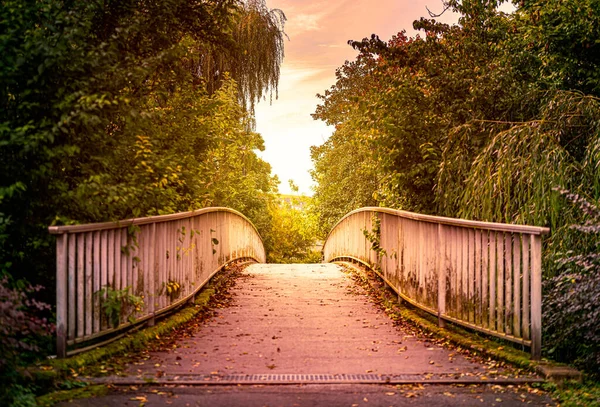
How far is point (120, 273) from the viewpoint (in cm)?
639

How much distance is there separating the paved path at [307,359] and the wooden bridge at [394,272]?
520 mm

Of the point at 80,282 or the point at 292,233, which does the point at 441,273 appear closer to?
the point at 80,282

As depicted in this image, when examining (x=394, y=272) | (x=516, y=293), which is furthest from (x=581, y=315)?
(x=394, y=272)

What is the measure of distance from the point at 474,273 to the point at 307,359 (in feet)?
6.69

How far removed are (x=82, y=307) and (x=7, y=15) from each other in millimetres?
2998

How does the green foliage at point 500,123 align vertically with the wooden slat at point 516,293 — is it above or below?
above

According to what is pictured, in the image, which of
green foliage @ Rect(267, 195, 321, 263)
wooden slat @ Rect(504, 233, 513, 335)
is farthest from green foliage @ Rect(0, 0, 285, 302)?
green foliage @ Rect(267, 195, 321, 263)

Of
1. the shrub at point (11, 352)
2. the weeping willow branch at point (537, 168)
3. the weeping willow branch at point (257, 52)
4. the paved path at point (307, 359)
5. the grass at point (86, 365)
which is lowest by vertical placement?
the paved path at point (307, 359)

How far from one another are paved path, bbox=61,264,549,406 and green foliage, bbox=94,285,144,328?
0.50 meters

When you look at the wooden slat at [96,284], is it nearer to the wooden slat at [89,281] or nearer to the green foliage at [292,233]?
the wooden slat at [89,281]

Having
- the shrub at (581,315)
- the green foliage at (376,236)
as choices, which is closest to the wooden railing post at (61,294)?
the shrub at (581,315)

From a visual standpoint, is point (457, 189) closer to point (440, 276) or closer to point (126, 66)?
point (440, 276)

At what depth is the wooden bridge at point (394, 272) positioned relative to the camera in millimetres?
5691

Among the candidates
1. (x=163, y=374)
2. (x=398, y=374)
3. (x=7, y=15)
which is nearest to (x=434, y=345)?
(x=398, y=374)
